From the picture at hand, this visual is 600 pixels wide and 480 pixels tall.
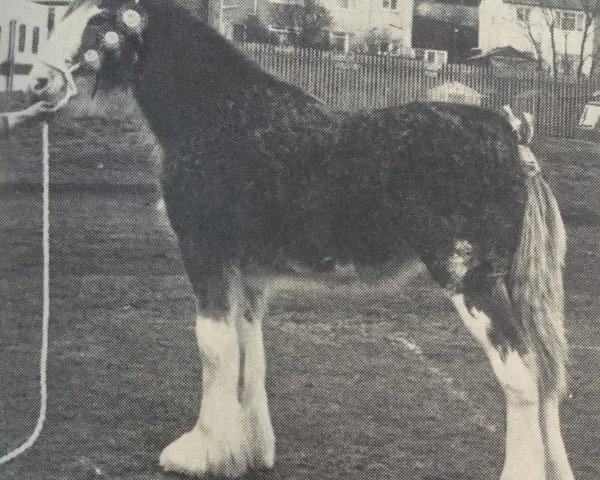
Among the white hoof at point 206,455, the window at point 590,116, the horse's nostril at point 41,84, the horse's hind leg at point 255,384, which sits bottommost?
the white hoof at point 206,455

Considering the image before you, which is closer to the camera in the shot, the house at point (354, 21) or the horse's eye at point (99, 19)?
the horse's eye at point (99, 19)

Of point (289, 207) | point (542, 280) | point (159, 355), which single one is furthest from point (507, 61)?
point (159, 355)

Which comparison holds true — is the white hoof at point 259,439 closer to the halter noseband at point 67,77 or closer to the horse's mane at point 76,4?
the halter noseband at point 67,77

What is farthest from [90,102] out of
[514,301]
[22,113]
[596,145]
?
[596,145]

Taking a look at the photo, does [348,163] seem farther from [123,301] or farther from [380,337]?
[123,301]

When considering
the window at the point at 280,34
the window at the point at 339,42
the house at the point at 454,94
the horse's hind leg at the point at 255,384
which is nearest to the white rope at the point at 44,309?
the horse's hind leg at the point at 255,384

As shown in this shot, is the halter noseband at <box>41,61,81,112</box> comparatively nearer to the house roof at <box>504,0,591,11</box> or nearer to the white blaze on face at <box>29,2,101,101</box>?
the white blaze on face at <box>29,2,101,101</box>

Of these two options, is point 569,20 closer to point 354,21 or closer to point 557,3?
point 557,3

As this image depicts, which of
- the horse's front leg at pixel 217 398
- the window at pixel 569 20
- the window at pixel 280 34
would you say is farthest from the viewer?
the window at pixel 569 20
